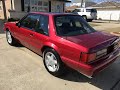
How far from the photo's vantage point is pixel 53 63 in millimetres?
4148

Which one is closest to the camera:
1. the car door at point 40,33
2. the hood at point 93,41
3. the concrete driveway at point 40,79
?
the hood at point 93,41

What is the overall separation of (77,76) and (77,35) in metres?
1.06

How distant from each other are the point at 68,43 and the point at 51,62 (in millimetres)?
859

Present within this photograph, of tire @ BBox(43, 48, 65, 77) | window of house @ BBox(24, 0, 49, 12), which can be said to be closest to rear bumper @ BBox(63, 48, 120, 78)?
tire @ BBox(43, 48, 65, 77)

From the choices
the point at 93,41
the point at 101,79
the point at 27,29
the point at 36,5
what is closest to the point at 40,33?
the point at 27,29

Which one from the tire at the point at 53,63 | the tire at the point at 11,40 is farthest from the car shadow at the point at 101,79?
the tire at the point at 11,40

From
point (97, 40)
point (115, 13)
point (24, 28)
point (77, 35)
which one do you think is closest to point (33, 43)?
point (24, 28)

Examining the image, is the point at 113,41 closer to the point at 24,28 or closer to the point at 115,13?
the point at 24,28

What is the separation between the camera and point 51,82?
3879 millimetres

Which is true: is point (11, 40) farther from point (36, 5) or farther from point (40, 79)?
point (36, 5)

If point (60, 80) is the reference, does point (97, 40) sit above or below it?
above

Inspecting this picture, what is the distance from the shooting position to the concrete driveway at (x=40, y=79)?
3.71 meters

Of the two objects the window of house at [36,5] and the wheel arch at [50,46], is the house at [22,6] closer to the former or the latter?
the window of house at [36,5]

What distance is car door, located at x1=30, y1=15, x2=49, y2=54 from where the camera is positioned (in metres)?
4.30
